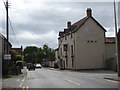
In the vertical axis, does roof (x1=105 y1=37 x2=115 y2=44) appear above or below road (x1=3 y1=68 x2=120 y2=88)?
above

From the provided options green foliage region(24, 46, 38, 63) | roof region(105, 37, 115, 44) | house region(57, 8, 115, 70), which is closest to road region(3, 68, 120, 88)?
house region(57, 8, 115, 70)

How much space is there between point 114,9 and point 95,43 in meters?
34.3

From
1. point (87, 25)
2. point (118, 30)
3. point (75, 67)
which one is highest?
point (87, 25)

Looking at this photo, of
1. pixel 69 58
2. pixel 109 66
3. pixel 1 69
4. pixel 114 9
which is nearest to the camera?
pixel 114 9

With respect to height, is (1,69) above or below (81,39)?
below

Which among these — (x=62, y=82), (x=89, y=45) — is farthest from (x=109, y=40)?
(x=62, y=82)

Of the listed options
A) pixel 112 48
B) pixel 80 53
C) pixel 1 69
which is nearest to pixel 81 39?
pixel 80 53

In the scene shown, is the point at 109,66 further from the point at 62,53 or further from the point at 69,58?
the point at 62,53

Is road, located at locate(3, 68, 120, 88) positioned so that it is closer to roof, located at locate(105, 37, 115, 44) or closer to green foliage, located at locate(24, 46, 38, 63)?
roof, located at locate(105, 37, 115, 44)

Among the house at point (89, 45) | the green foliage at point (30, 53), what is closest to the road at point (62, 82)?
the house at point (89, 45)

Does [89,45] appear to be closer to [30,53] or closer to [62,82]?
[62,82]

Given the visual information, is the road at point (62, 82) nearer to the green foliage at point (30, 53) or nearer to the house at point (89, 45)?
the house at point (89, 45)

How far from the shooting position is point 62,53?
77.8 metres

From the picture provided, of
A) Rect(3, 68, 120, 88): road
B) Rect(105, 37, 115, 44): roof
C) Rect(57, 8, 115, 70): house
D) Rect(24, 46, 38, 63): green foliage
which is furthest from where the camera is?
Rect(24, 46, 38, 63): green foliage
